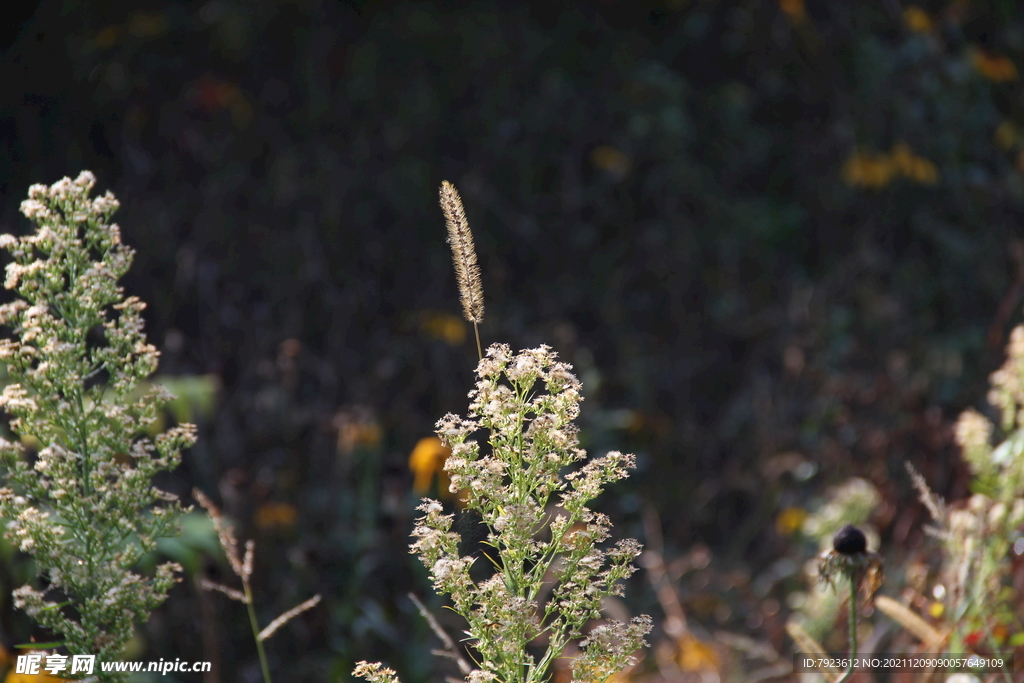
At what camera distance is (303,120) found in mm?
4984

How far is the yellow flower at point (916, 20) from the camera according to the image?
5.61 metres

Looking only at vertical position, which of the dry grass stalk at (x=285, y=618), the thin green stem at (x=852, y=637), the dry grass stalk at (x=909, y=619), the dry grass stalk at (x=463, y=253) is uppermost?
the dry grass stalk at (x=463, y=253)

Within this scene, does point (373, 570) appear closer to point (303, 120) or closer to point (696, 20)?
point (303, 120)

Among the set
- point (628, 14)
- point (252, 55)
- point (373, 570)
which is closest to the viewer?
point (373, 570)

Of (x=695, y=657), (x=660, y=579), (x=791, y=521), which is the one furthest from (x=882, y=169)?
(x=695, y=657)

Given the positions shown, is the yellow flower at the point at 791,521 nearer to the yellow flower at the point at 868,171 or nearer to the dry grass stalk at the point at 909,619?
the dry grass stalk at the point at 909,619

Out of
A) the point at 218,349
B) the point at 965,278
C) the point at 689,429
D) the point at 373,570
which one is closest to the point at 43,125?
the point at 218,349

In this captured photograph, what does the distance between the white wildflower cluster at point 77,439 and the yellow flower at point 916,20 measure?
18.6 feet

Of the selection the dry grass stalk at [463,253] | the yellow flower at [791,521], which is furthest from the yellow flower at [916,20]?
the dry grass stalk at [463,253]

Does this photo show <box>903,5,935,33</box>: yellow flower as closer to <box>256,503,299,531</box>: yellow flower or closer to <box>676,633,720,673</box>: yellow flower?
<box>676,633,720,673</box>: yellow flower

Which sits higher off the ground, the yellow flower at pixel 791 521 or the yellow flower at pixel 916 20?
the yellow flower at pixel 916 20

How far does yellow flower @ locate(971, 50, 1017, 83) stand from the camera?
5.62 metres

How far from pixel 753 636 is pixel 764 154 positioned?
316cm

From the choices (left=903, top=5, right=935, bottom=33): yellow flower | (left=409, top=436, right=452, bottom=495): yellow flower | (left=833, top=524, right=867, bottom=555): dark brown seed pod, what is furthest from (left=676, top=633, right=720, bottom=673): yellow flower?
(left=903, top=5, right=935, bottom=33): yellow flower
